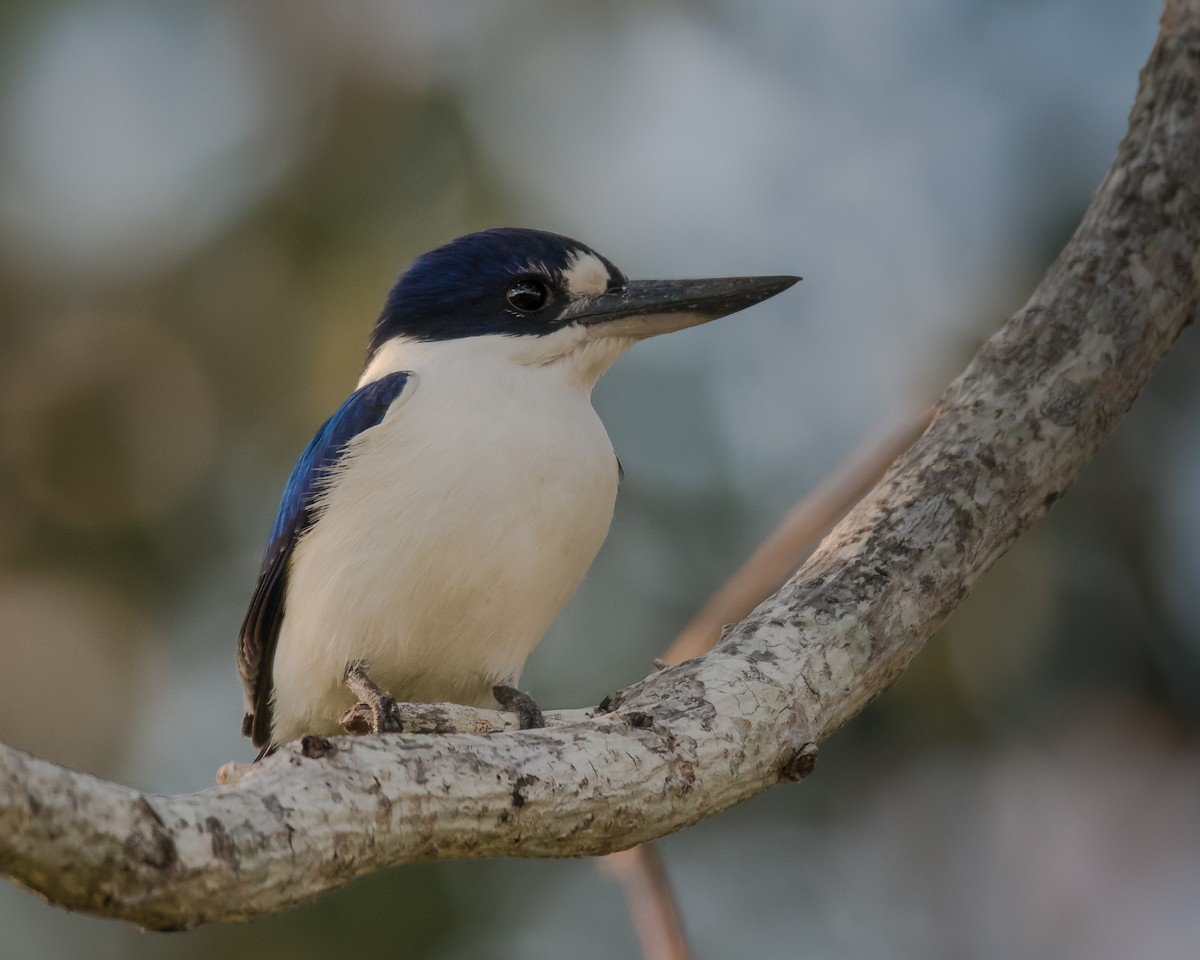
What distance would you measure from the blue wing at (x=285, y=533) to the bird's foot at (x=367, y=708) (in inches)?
19.9

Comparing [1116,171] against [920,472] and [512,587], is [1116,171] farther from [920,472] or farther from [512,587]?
[512,587]

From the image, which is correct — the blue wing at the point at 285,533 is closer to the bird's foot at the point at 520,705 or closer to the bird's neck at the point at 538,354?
the bird's neck at the point at 538,354

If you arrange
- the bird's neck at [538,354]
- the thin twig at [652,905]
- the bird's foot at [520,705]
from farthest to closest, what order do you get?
1. the bird's neck at [538,354]
2. the bird's foot at [520,705]
3. the thin twig at [652,905]

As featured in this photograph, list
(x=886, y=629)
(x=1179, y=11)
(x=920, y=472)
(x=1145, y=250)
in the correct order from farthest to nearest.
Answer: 1. (x=1179, y=11)
2. (x=1145, y=250)
3. (x=920, y=472)
4. (x=886, y=629)

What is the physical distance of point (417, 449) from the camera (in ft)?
12.2

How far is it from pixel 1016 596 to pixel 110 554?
429cm

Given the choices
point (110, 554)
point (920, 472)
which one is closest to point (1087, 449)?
point (920, 472)

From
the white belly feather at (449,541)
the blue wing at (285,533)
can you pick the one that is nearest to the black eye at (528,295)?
the white belly feather at (449,541)

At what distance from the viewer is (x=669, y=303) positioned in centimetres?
415

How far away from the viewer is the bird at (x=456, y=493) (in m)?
3.63

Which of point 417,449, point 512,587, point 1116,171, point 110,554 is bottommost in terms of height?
point 512,587

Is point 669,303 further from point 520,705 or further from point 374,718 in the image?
point 374,718

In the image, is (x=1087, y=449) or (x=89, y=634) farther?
(x=89, y=634)

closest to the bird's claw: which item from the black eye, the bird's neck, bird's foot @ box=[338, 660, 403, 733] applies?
bird's foot @ box=[338, 660, 403, 733]
